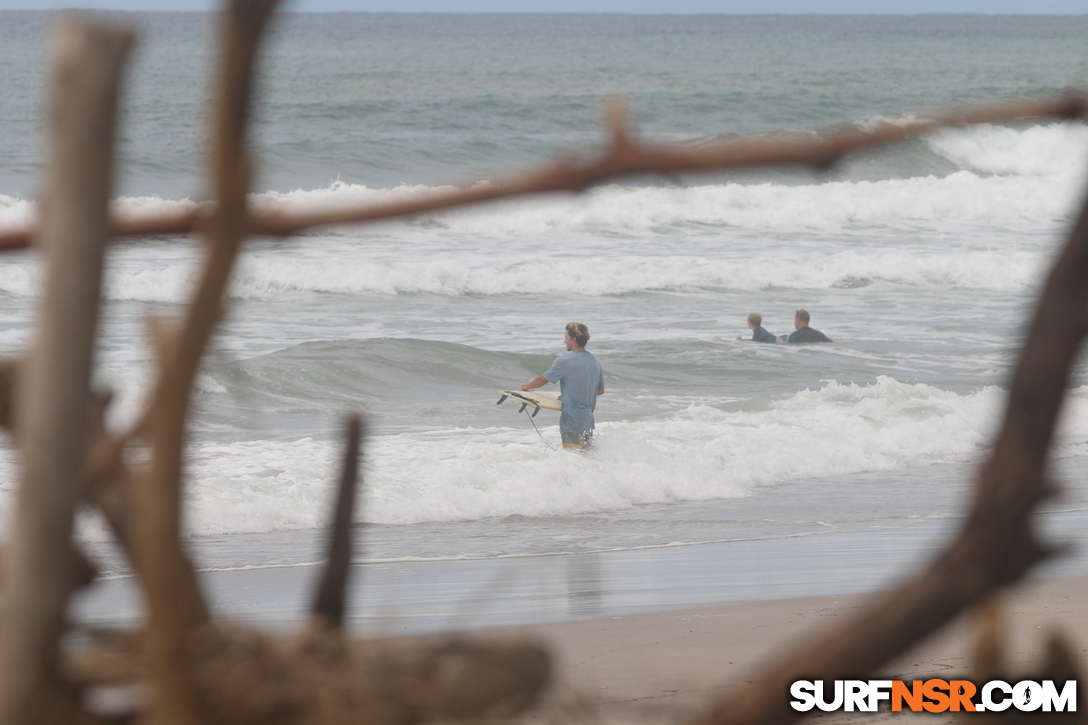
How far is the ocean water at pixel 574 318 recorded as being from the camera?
9234 millimetres

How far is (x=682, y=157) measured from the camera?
2.49 feet

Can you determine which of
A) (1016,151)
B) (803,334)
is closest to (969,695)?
(803,334)

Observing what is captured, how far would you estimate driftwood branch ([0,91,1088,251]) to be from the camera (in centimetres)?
74

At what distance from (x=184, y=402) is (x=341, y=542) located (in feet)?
0.94

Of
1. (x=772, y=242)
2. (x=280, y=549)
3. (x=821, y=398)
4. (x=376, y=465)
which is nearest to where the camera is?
(x=280, y=549)

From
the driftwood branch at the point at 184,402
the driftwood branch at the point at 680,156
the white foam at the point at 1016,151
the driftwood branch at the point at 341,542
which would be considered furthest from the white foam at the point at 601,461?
the white foam at the point at 1016,151

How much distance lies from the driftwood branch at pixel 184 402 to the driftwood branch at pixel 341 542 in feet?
0.51

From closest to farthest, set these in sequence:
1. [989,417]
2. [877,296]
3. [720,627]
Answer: [720,627] → [989,417] → [877,296]

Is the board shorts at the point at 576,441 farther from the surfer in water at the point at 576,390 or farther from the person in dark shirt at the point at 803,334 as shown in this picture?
the person in dark shirt at the point at 803,334

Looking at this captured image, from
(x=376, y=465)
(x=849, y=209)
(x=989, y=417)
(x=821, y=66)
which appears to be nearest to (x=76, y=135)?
(x=376, y=465)

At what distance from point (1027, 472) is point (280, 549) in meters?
8.47

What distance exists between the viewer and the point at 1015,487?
0.67 meters

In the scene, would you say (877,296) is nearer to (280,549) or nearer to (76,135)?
(280,549)

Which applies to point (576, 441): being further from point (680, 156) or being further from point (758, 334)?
point (680, 156)
